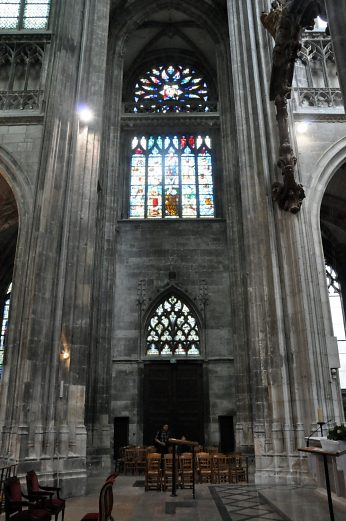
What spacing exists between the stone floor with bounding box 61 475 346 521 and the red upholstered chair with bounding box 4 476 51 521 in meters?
1.79

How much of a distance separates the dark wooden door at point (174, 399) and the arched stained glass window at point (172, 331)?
0.60m

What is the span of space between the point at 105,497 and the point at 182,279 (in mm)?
14081

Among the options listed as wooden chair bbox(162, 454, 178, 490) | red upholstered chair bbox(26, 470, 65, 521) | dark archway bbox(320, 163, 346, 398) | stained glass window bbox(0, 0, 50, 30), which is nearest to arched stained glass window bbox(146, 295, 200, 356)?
dark archway bbox(320, 163, 346, 398)

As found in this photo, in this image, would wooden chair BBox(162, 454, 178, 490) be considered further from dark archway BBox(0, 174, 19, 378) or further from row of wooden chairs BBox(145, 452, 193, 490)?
dark archway BBox(0, 174, 19, 378)

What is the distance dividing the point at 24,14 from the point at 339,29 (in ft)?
44.3

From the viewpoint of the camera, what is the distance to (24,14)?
14656 mm

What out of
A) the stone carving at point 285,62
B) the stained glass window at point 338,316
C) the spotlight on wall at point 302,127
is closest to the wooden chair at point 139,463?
the stained glass window at point 338,316

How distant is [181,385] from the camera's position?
17.4 metres

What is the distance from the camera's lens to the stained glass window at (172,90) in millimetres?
21500

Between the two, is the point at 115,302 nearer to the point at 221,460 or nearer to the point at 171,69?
the point at 221,460

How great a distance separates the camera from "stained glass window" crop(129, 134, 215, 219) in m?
19.8

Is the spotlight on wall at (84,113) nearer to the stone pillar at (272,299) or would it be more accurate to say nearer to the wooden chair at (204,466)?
the stone pillar at (272,299)

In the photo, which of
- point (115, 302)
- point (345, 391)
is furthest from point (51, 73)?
point (345, 391)

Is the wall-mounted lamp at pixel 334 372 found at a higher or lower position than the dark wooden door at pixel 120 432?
higher
